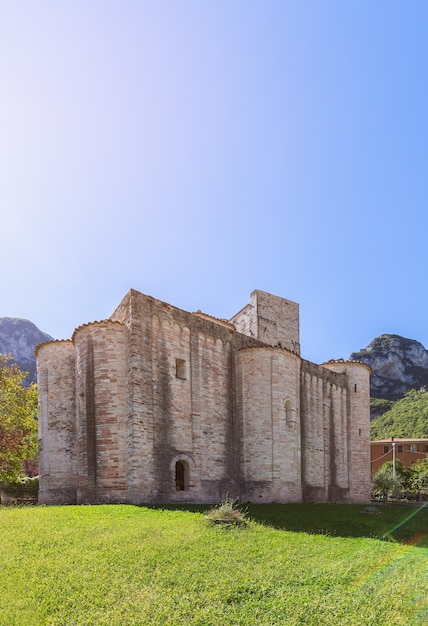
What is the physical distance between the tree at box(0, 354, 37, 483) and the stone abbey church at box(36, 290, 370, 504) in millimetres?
2029

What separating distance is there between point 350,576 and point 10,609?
19.6 feet

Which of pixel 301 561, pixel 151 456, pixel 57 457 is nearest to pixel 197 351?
pixel 151 456

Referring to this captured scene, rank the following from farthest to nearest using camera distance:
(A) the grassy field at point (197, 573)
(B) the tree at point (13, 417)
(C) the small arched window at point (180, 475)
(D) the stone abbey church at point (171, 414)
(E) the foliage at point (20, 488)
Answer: (E) the foliage at point (20, 488)
(B) the tree at point (13, 417)
(C) the small arched window at point (180, 475)
(D) the stone abbey church at point (171, 414)
(A) the grassy field at point (197, 573)

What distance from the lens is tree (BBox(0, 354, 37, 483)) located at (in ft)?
75.6

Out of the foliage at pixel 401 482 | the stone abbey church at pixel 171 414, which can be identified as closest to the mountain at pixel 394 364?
the foliage at pixel 401 482

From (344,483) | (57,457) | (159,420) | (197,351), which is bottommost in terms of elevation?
(344,483)

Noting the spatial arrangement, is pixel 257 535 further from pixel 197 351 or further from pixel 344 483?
pixel 344 483

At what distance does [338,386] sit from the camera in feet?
100

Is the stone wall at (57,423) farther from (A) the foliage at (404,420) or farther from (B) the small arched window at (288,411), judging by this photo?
(A) the foliage at (404,420)

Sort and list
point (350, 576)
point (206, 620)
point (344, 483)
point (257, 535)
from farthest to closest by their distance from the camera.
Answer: point (344, 483) < point (257, 535) < point (350, 576) < point (206, 620)

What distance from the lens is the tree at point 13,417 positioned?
75.6ft

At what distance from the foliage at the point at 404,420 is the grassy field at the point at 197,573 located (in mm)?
55276

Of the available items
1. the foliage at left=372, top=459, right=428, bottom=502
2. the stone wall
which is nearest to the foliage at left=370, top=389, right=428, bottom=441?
the foliage at left=372, top=459, right=428, bottom=502

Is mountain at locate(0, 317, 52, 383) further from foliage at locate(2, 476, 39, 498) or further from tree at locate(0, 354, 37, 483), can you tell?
tree at locate(0, 354, 37, 483)
